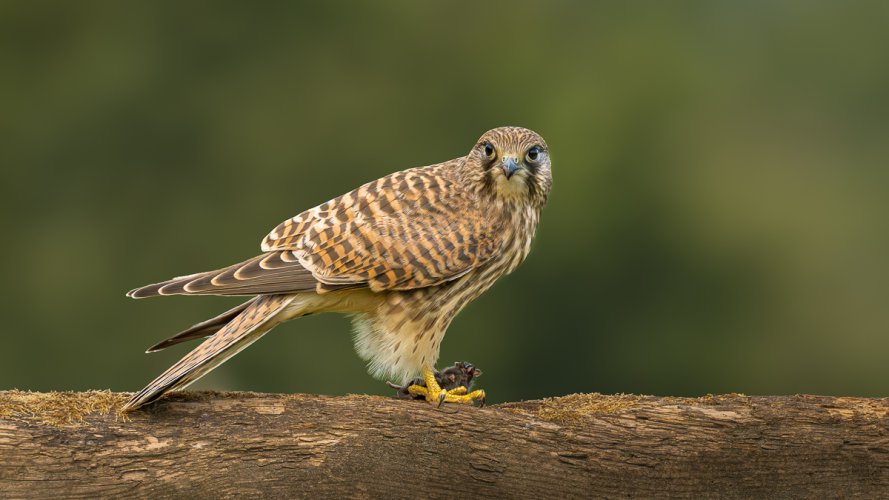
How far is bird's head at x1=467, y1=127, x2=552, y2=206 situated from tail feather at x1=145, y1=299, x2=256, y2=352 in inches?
33.5

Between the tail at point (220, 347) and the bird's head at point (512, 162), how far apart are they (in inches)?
29.8

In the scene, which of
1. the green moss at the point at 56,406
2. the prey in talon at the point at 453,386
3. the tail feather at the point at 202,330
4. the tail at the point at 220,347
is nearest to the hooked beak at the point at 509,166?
the prey in talon at the point at 453,386

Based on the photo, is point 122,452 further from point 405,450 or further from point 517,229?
point 517,229

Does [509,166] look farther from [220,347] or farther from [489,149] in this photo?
[220,347]

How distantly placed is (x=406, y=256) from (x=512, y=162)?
0.44 metres

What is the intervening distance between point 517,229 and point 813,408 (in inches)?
41.9

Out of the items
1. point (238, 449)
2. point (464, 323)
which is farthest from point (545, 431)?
point (464, 323)

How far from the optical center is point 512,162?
145 inches

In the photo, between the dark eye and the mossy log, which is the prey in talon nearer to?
the mossy log

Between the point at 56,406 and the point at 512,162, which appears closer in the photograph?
the point at 56,406

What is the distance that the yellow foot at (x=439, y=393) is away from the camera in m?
3.54

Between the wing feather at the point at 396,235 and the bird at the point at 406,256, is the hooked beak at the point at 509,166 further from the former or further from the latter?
the wing feather at the point at 396,235

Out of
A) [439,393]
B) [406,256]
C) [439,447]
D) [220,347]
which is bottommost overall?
[439,447]

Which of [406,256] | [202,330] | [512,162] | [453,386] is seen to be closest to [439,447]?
[453,386]
